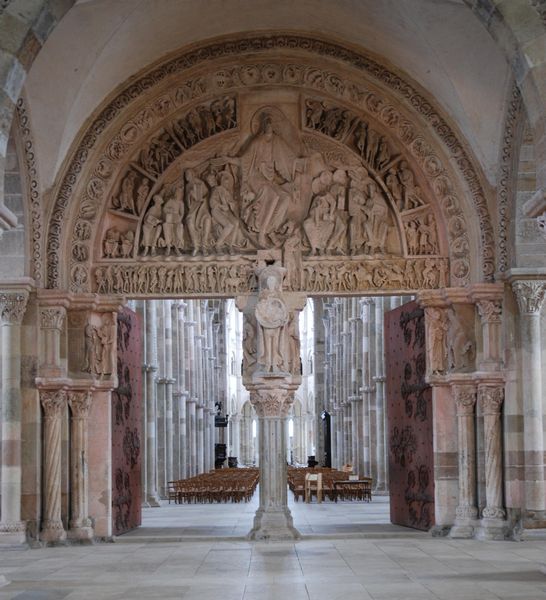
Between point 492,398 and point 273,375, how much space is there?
142 inches

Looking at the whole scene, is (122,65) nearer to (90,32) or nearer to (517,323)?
(90,32)

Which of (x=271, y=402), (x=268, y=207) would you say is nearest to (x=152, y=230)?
(x=268, y=207)

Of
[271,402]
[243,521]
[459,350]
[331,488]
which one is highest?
[459,350]

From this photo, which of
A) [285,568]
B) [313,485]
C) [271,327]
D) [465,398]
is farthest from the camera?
[313,485]

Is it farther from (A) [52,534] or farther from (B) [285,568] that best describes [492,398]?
(A) [52,534]

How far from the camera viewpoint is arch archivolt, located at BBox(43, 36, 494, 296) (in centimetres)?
1980

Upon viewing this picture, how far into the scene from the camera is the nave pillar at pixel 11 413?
18000mm

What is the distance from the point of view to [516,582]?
502 inches

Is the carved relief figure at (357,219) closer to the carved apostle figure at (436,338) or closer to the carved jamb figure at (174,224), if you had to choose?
the carved apostle figure at (436,338)

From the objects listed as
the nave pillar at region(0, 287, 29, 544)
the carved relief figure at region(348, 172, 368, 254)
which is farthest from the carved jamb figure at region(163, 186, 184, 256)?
the carved relief figure at region(348, 172, 368, 254)

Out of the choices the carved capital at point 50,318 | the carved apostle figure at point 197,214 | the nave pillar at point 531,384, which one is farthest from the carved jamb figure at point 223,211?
the nave pillar at point 531,384

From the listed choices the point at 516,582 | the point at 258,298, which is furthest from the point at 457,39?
the point at 516,582

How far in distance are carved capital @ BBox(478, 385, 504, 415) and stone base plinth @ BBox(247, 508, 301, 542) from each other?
3.70 metres

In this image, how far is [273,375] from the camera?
63.6 feet
